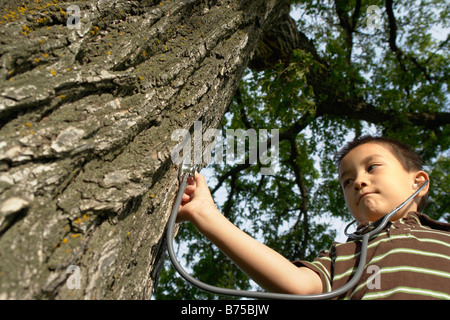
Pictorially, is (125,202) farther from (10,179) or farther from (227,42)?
(227,42)

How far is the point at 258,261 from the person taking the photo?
1.30 meters

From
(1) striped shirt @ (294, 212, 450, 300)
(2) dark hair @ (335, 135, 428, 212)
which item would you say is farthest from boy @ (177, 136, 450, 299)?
(2) dark hair @ (335, 135, 428, 212)

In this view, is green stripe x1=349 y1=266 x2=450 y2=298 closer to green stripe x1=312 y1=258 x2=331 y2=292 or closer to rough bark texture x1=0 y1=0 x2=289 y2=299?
green stripe x1=312 y1=258 x2=331 y2=292

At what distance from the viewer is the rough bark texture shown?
0.94 meters

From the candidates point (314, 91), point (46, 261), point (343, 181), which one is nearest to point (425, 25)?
point (314, 91)

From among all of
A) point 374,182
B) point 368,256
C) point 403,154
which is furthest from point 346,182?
point 368,256

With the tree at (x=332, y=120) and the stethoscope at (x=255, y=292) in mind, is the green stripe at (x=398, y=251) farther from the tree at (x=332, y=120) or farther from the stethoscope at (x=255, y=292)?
the tree at (x=332, y=120)

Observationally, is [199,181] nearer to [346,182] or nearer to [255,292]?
[255,292]

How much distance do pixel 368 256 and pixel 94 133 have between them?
1168mm

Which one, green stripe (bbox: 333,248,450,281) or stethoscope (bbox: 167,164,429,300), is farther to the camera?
green stripe (bbox: 333,248,450,281)

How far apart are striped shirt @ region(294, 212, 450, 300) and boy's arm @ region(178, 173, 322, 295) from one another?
9cm

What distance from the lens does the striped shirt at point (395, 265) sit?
126 cm

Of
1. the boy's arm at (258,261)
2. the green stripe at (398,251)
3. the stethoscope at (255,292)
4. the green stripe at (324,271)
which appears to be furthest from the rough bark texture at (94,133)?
the green stripe at (398,251)
